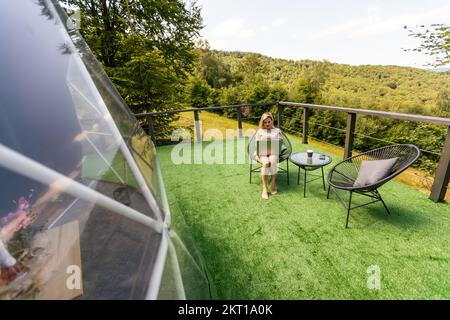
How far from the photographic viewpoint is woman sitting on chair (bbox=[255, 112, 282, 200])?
3084mm

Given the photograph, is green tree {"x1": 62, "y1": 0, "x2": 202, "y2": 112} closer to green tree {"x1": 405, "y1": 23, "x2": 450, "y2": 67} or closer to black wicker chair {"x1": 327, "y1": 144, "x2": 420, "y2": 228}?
black wicker chair {"x1": 327, "y1": 144, "x2": 420, "y2": 228}

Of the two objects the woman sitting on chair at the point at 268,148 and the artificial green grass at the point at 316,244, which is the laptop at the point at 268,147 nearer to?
the woman sitting on chair at the point at 268,148

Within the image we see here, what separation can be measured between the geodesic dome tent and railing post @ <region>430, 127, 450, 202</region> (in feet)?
9.78

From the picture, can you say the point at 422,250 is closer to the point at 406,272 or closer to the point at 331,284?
the point at 406,272

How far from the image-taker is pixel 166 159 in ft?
16.1

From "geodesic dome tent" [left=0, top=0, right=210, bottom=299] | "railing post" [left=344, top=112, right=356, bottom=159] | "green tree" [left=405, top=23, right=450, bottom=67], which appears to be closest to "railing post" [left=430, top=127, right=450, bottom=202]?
"railing post" [left=344, top=112, right=356, bottom=159]

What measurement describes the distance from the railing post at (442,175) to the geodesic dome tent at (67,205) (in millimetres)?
2982

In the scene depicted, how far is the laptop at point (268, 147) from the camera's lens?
3193 mm

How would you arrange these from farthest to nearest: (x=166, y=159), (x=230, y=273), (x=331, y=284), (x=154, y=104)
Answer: (x=154, y=104)
(x=166, y=159)
(x=230, y=273)
(x=331, y=284)

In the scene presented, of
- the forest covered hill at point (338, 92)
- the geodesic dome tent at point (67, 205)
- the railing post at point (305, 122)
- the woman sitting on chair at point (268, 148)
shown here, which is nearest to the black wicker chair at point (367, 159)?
the woman sitting on chair at point (268, 148)

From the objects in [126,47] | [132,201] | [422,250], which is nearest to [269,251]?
[422,250]

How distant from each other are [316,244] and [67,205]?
208 cm

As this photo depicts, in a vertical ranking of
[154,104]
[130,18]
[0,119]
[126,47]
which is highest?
[130,18]

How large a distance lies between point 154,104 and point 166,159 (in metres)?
3.81
